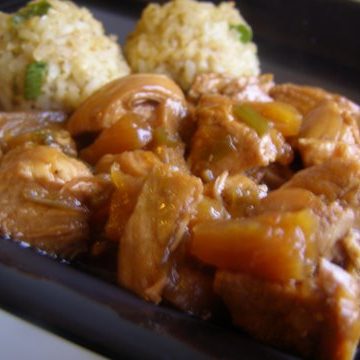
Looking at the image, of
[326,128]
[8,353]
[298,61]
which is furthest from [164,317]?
[298,61]

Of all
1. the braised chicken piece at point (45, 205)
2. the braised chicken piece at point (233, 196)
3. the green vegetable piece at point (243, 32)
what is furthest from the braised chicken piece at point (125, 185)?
the green vegetable piece at point (243, 32)

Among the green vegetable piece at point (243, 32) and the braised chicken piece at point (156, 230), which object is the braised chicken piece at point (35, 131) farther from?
the green vegetable piece at point (243, 32)

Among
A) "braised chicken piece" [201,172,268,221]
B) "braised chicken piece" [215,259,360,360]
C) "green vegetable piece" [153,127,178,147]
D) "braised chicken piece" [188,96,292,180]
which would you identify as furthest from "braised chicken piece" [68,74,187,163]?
"braised chicken piece" [215,259,360,360]

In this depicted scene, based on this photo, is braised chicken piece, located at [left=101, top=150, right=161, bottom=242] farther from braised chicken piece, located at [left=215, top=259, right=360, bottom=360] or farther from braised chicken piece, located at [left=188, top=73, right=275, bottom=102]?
braised chicken piece, located at [left=188, top=73, right=275, bottom=102]

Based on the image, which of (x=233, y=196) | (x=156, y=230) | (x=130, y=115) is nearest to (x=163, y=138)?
(x=130, y=115)

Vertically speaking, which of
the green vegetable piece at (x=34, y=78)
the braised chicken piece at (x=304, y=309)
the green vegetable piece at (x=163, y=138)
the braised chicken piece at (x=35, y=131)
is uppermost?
the braised chicken piece at (x=304, y=309)
